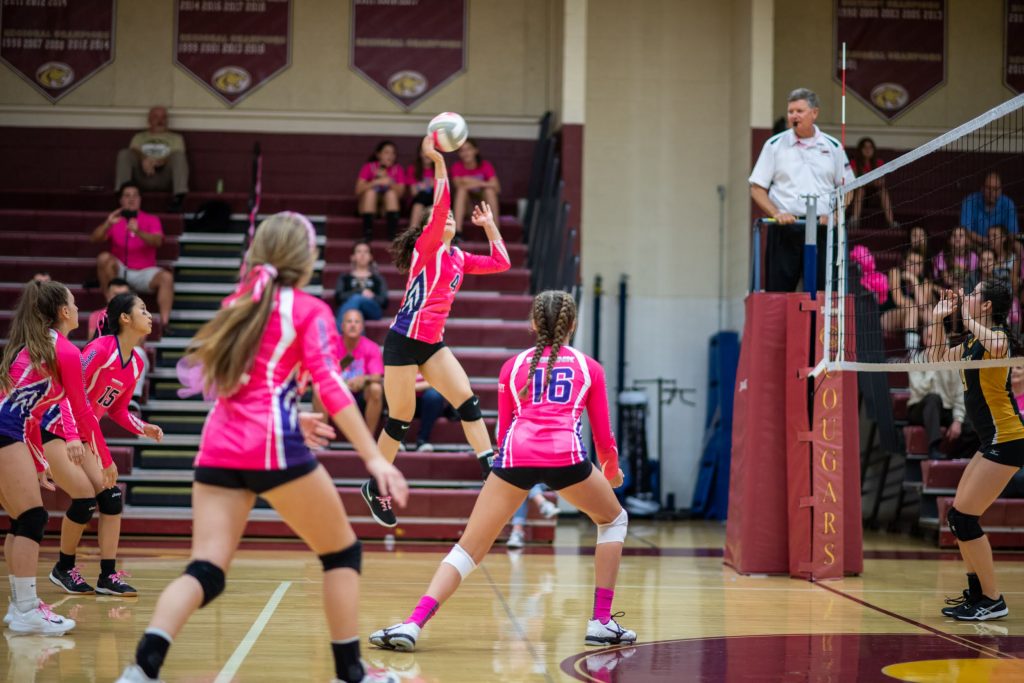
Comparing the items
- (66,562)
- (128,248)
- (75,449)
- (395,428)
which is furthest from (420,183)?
(75,449)

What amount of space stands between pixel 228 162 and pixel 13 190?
2.72 metres

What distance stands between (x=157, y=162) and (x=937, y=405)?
31.4 feet

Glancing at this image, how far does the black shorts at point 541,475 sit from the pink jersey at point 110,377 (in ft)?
9.33

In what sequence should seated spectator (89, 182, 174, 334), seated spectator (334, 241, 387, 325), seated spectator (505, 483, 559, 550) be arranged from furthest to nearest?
seated spectator (89, 182, 174, 334) → seated spectator (334, 241, 387, 325) → seated spectator (505, 483, 559, 550)

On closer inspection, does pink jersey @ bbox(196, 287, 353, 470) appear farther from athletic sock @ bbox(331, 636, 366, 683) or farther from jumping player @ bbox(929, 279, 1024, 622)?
jumping player @ bbox(929, 279, 1024, 622)

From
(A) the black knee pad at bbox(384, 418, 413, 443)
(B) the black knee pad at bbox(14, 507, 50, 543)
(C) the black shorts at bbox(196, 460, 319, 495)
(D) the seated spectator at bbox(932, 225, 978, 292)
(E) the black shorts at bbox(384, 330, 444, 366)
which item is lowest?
(B) the black knee pad at bbox(14, 507, 50, 543)

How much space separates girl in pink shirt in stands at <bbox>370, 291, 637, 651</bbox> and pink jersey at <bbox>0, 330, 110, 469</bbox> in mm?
2094

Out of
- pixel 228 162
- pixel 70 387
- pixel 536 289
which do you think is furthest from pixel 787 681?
pixel 228 162

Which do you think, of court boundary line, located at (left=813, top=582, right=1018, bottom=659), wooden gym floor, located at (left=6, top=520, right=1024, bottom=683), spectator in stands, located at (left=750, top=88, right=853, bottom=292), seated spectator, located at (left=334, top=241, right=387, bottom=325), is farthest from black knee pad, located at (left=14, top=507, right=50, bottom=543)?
seated spectator, located at (left=334, top=241, right=387, bottom=325)

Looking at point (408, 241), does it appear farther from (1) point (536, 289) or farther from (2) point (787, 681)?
(1) point (536, 289)

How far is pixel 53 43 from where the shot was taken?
15.5 metres

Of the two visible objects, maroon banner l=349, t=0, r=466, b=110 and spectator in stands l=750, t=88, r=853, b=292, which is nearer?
spectator in stands l=750, t=88, r=853, b=292

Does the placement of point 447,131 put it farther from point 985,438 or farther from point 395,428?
point 985,438

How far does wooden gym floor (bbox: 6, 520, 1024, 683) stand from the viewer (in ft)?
17.3
